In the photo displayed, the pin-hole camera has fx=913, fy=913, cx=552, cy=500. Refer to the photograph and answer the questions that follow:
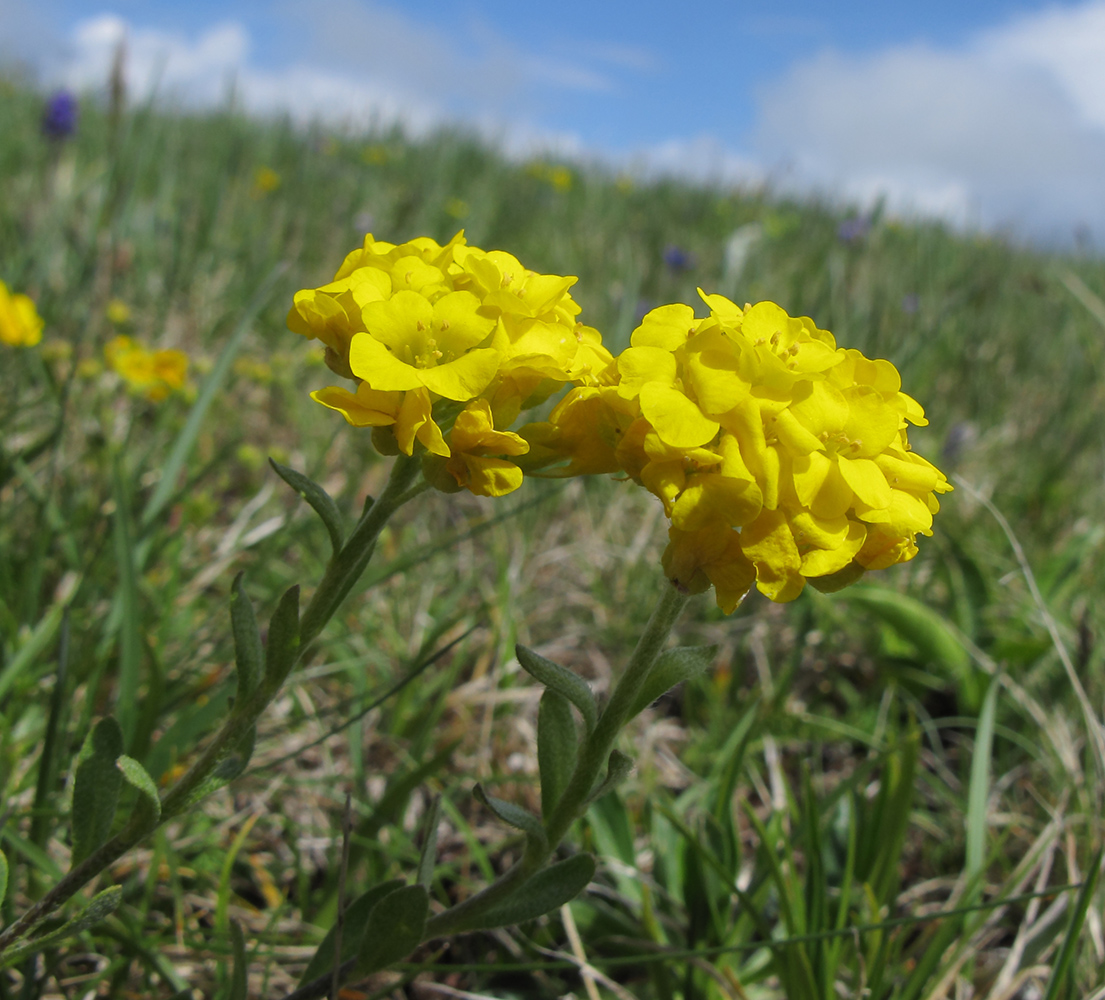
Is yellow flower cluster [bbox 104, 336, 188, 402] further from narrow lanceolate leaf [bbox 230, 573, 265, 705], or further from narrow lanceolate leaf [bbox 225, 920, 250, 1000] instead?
narrow lanceolate leaf [bbox 225, 920, 250, 1000]

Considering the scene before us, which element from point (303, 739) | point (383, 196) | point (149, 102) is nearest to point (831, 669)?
point (303, 739)

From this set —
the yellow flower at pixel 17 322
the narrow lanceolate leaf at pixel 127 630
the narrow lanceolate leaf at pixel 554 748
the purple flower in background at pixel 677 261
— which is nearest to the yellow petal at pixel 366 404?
the narrow lanceolate leaf at pixel 554 748

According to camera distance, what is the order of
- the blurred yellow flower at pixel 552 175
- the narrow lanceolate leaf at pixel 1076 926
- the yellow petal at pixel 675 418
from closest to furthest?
1. the yellow petal at pixel 675 418
2. the narrow lanceolate leaf at pixel 1076 926
3. the blurred yellow flower at pixel 552 175

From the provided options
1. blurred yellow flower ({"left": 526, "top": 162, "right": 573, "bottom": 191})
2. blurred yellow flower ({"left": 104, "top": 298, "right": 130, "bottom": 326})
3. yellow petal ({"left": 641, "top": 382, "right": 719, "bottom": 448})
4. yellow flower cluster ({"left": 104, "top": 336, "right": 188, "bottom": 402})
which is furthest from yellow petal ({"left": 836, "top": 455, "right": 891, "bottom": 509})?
blurred yellow flower ({"left": 526, "top": 162, "right": 573, "bottom": 191})

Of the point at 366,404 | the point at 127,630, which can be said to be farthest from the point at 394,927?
the point at 127,630

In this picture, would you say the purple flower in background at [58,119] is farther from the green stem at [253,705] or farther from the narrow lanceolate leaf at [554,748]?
the narrow lanceolate leaf at [554,748]

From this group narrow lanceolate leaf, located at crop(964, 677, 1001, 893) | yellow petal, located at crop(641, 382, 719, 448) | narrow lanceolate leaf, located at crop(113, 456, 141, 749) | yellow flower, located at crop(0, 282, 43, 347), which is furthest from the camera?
yellow flower, located at crop(0, 282, 43, 347)

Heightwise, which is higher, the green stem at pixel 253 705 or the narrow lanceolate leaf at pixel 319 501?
the narrow lanceolate leaf at pixel 319 501
